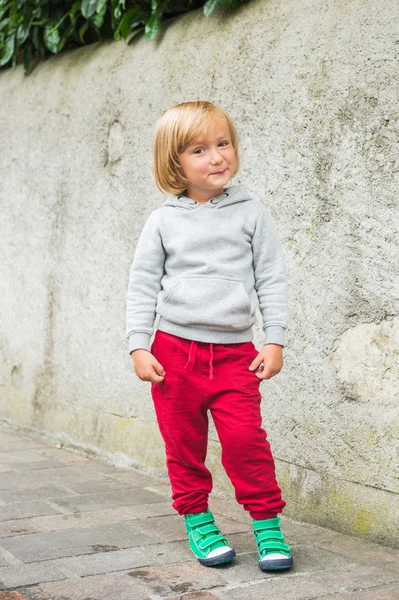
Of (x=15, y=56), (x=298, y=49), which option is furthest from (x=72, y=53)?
(x=298, y=49)

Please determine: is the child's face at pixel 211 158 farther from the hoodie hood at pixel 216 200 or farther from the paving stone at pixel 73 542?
the paving stone at pixel 73 542

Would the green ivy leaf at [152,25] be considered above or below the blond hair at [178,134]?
above

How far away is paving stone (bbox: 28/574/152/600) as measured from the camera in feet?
7.60

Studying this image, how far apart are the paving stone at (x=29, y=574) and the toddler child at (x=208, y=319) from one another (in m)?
0.44

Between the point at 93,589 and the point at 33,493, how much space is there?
119cm

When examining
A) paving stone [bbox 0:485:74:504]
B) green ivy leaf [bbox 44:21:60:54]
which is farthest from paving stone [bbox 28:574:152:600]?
green ivy leaf [bbox 44:21:60:54]

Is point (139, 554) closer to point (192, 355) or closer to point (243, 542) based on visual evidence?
point (243, 542)

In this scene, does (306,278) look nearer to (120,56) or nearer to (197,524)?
(197,524)

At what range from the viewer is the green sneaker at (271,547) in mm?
2502

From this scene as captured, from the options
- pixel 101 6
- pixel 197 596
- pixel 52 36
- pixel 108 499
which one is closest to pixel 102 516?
pixel 108 499

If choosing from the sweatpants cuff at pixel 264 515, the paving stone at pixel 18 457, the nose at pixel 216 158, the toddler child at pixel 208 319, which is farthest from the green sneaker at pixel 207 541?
the paving stone at pixel 18 457

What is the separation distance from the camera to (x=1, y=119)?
16.4 ft

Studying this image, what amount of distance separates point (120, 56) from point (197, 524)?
7.80ft

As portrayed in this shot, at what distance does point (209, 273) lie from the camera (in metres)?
2.56
